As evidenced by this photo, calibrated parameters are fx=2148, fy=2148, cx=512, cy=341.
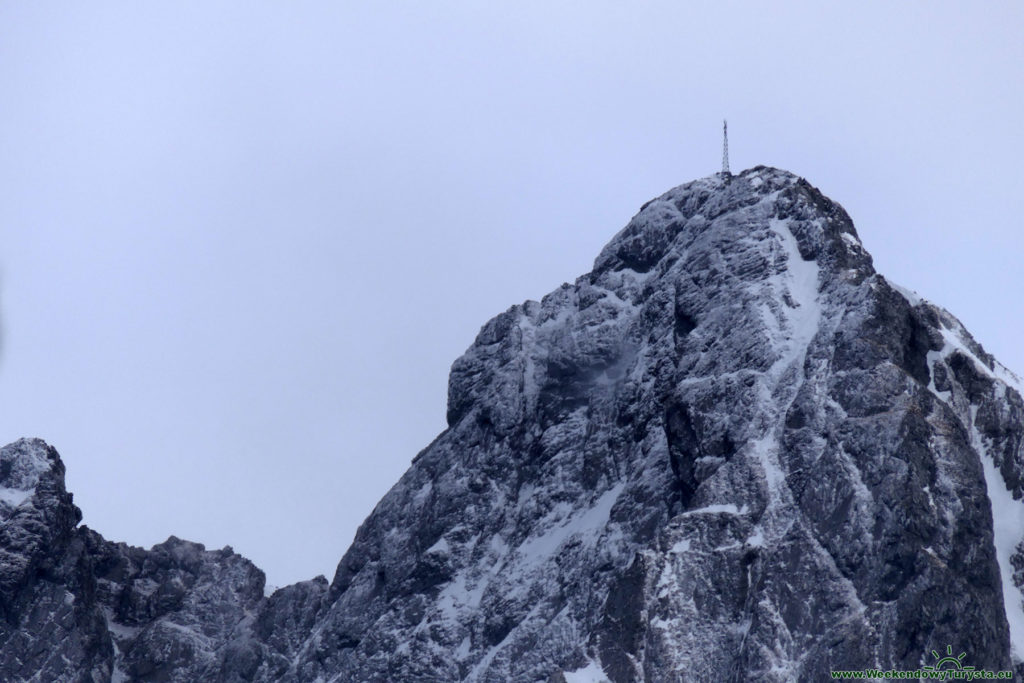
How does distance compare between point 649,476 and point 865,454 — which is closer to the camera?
point 865,454

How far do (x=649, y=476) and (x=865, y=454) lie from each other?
29732mm

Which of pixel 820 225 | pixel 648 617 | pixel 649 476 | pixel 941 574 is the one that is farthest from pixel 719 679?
pixel 820 225

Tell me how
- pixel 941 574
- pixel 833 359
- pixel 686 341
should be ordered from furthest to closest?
pixel 686 341, pixel 833 359, pixel 941 574

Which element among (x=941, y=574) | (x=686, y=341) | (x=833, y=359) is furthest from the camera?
(x=686, y=341)

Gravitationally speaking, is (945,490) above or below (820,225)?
below

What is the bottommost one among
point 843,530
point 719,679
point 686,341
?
A: point 719,679

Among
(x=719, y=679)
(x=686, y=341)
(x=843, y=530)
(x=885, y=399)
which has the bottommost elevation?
(x=719, y=679)

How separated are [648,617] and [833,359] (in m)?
27.7

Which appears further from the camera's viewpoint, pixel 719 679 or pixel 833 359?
pixel 833 359

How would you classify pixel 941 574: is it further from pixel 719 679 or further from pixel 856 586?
pixel 719 679

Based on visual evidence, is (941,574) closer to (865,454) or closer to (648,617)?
(865,454)

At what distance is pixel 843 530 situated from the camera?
170m

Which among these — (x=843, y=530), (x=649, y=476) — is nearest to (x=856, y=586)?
(x=843, y=530)

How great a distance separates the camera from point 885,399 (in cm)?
17612
